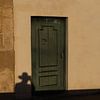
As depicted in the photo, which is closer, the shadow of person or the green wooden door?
the shadow of person

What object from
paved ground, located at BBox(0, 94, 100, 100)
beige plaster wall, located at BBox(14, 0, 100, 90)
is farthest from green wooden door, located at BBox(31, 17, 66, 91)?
paved ground, located at BBox(0, 94, 100, 100)

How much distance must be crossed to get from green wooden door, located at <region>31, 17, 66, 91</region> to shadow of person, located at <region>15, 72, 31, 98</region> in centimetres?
30

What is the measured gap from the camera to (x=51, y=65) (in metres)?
10.4

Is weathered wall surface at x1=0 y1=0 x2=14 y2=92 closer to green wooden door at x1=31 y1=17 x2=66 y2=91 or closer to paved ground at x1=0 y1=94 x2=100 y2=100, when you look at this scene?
paved ground at x1=0 y1=94 x2=100 y2=100

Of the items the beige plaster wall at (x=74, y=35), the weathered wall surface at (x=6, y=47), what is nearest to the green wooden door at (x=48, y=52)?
the beige plaster wall at (x=74, y=35)

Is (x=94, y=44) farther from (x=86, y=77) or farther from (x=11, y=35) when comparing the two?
(x=11, y=35)

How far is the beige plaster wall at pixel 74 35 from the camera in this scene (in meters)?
9.80

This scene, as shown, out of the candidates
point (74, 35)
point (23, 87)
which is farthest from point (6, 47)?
point (74, 35)

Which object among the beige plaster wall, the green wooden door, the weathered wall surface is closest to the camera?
the weathered wall surface

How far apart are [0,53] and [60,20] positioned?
201 cm

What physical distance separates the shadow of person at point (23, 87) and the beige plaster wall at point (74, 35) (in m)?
0.11

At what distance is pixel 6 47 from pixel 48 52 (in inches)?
50.4

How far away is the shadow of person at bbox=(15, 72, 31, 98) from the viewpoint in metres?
9.88

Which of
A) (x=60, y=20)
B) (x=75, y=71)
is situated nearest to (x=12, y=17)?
(x=60, y=20)
